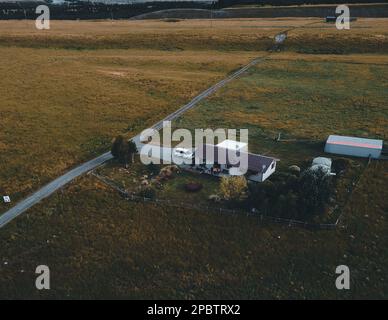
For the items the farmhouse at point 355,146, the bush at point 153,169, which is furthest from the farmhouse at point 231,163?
the farmhouse at point 355,146

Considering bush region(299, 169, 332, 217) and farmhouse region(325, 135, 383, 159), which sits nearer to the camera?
bush region(299, 169, 332, 217)

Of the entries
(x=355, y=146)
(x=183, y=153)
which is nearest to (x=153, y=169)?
(x=183, y=153)

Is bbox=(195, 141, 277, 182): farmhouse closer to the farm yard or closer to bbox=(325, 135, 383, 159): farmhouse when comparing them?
the farm yard

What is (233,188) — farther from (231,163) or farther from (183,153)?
(183,153)

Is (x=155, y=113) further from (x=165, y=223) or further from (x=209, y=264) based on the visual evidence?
(x=209, y=264)

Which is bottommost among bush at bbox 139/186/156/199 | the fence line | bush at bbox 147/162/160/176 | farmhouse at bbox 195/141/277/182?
the fence line

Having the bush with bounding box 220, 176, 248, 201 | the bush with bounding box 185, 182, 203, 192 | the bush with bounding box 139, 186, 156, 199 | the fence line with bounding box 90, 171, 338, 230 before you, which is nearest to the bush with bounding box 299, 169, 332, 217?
the fence line with bounding box 90, 171, 338, 230
